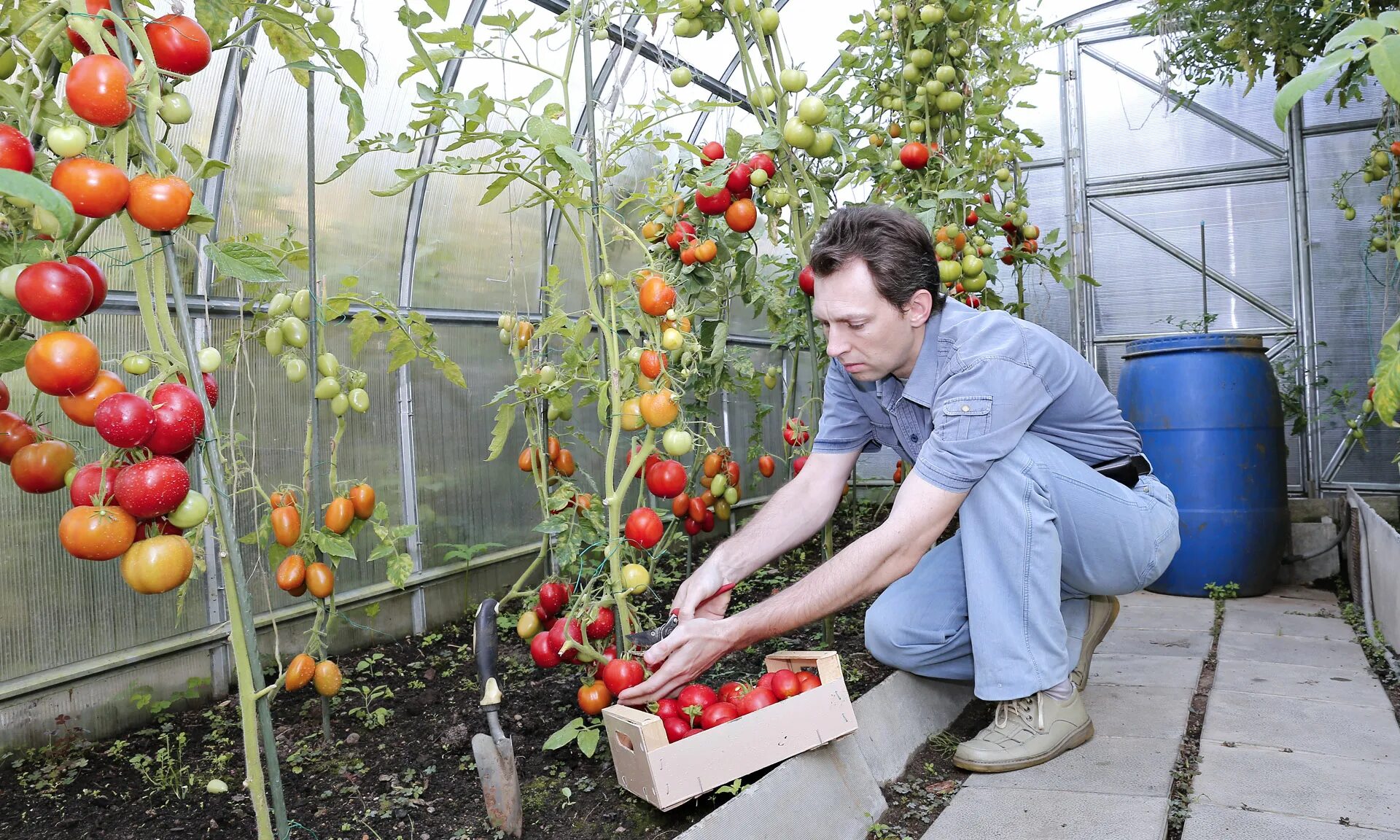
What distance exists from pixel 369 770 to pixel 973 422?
124 centimetres

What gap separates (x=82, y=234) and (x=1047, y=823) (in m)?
1.56

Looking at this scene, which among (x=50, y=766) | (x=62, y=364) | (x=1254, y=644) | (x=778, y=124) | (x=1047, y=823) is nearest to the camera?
(x=62, y=364)

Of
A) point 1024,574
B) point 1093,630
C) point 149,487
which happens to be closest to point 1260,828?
point 1024,574

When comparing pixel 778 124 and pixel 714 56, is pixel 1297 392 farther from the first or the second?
pixel 778 124

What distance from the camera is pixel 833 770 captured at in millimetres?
1563

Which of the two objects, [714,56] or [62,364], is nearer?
[62,364]

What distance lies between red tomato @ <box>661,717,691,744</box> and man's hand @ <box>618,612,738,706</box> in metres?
0.05

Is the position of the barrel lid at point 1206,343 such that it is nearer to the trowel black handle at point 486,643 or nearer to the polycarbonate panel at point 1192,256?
the polycarbonate panel at point 1192,256

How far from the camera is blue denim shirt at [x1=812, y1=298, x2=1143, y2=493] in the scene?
5.51 feet

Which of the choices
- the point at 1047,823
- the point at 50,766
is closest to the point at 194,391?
the point at 50,766

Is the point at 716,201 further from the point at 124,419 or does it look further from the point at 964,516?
the point at 124,419

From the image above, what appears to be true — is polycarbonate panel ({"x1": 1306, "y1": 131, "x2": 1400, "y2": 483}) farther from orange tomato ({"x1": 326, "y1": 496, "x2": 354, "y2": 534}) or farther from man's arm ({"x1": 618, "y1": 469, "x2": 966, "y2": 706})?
orange tomato ({"x1": 326, "y1": 496, "x2": 354, "y2": 534})

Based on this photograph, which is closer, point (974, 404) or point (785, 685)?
point (785, 685)

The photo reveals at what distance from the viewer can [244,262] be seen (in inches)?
42.1
